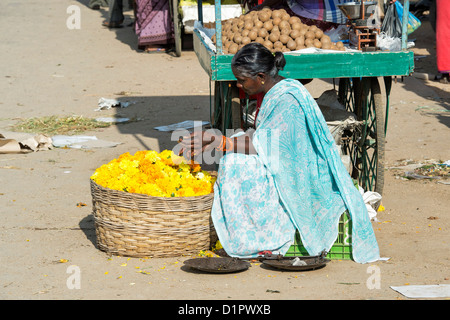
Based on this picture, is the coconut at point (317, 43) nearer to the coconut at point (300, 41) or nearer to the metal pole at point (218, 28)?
the coconut at point (300, 41)

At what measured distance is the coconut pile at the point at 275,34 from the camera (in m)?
4.84

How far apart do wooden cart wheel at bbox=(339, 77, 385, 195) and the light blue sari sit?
3.83ft

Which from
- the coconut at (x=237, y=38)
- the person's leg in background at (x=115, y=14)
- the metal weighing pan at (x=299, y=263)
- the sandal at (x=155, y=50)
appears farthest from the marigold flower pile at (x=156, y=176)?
the person's leg in background at (x=115, y=14)

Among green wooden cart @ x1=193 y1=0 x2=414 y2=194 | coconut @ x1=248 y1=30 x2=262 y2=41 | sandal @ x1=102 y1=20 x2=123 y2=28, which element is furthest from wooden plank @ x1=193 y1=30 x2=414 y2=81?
sandal @ x1=102 y1=20 x2=123 y2=28

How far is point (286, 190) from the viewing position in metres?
3.66

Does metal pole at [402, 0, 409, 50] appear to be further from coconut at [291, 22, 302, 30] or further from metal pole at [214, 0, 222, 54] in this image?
metal pole at [214, 0, 222, 54]

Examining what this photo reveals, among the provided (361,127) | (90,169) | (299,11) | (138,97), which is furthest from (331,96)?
(138,97)

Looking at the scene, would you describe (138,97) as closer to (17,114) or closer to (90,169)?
(17,114)

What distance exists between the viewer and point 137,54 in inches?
470

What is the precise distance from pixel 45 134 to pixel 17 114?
137 centimetres

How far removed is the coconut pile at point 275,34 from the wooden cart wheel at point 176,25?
612cm

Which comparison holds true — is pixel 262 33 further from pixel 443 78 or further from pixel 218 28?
pixel 443 78

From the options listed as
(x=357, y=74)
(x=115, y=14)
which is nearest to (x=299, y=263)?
(x=357, y=74)

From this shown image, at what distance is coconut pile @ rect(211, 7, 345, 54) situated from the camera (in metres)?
4.84
